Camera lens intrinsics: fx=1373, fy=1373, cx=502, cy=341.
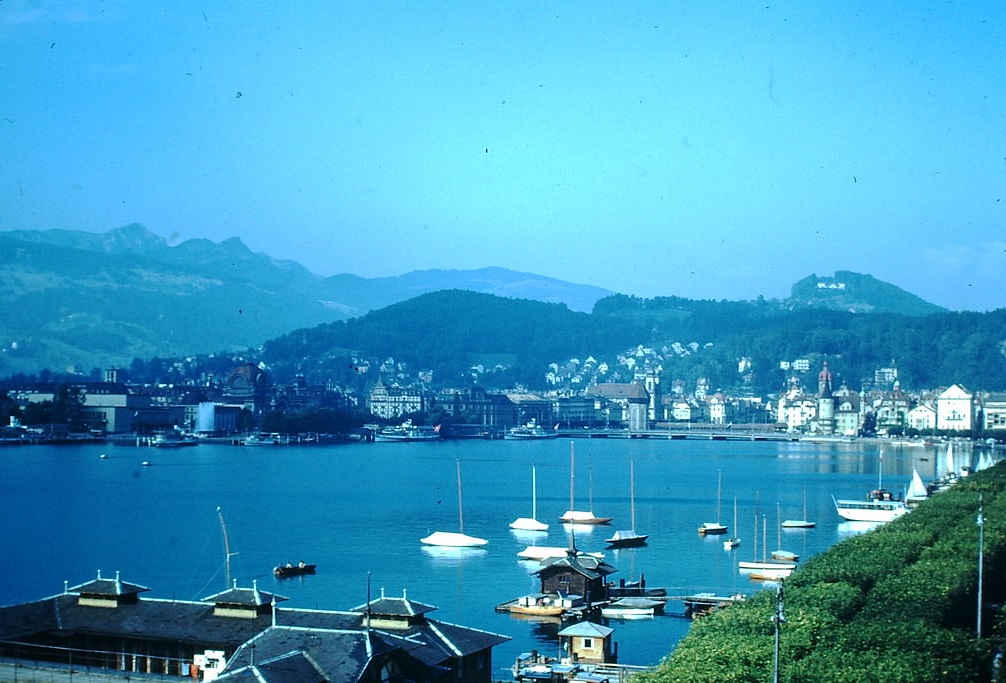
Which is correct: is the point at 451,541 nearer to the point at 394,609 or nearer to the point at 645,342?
the point at 394,609

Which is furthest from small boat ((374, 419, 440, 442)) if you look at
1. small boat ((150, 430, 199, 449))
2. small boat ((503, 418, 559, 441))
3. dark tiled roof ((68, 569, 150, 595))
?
dark tiled roof ((68, 569, 150, 595))

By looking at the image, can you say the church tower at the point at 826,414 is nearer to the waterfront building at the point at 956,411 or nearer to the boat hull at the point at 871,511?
the waterfront building at the point at 956,411

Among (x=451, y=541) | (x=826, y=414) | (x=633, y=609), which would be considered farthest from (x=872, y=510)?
(x=826, y=414)

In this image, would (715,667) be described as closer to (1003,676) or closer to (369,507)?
(1003,676)

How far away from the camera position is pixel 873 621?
1012cm

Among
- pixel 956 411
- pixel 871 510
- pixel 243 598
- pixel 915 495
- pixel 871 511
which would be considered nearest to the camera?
pixel 243 598

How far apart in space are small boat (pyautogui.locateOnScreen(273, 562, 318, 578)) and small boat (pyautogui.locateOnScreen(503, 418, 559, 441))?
191 ft

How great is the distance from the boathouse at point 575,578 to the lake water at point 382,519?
815mm

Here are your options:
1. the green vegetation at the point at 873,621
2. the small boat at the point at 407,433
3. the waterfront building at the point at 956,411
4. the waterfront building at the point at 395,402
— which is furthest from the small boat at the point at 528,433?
the green vegetation at the point at 873,621

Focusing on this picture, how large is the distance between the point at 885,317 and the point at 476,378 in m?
37.0

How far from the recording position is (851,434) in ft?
257

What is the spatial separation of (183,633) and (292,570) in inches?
391

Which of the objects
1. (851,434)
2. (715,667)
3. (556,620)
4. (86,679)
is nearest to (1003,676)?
(715,667)

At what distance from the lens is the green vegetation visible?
824cm
